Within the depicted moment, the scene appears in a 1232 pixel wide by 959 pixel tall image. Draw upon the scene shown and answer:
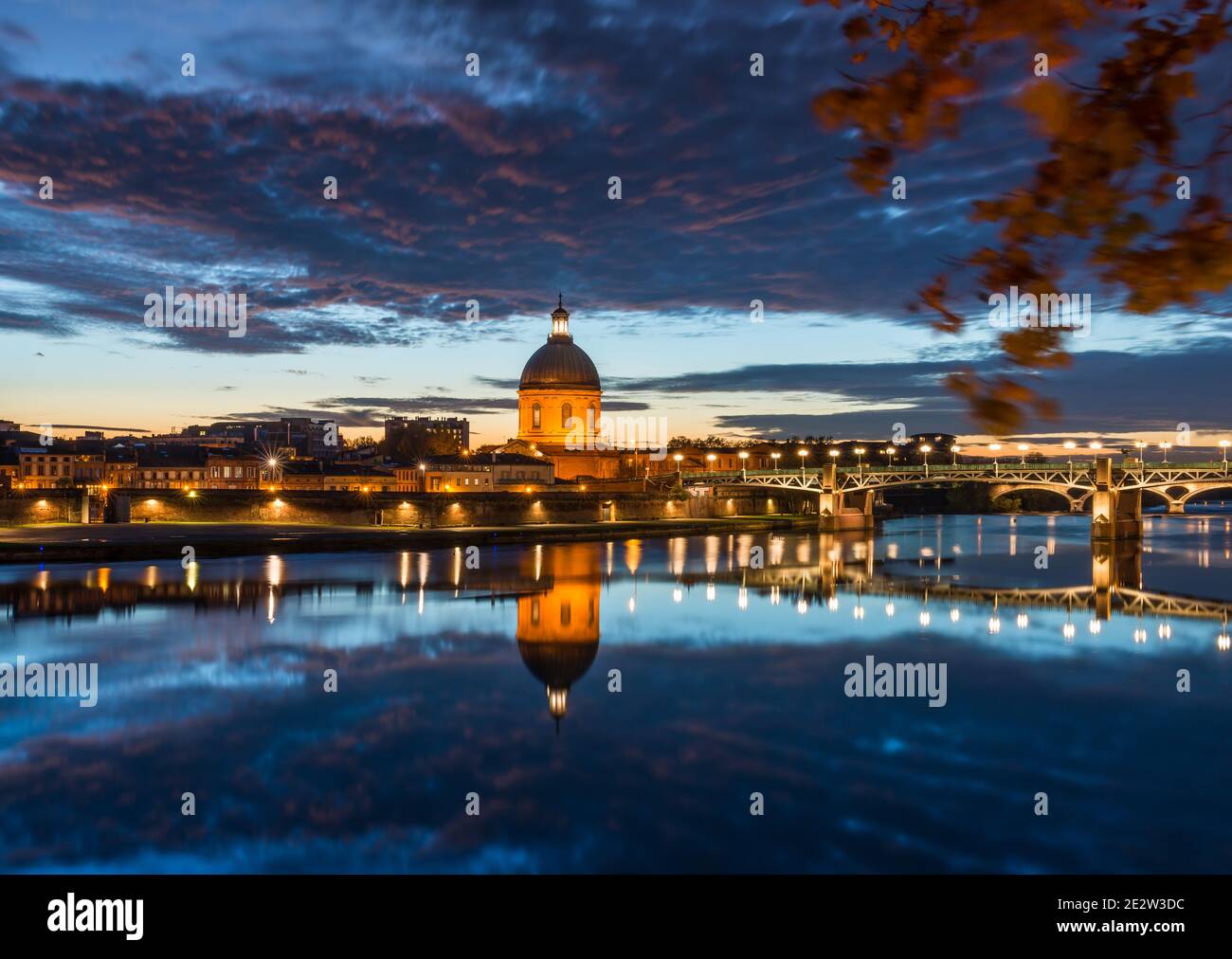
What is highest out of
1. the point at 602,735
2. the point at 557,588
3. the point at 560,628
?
the point at 557,588

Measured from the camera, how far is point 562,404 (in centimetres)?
10669

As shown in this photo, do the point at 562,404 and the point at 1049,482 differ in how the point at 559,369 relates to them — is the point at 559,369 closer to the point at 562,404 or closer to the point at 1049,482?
the point at 562,404

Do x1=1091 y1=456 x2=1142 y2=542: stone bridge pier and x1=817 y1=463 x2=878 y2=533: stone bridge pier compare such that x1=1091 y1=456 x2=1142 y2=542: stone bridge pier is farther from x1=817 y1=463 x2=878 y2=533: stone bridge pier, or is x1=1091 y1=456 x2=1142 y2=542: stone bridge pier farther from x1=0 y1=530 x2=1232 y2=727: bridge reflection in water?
x1=817 y1=463 x2=878 y2=533: stone bridge pier

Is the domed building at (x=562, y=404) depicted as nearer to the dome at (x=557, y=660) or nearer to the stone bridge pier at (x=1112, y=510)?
Result: the stone bridge pier at (x=1112, y=510)

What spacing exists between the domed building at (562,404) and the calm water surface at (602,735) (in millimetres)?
72969

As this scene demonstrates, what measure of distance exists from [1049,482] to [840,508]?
50.7ft

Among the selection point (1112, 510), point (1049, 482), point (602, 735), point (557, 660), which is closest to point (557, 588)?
point (557, 660)

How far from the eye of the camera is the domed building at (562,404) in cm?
10444

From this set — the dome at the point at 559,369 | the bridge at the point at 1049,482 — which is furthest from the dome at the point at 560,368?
the bridge at the point at 1049,482

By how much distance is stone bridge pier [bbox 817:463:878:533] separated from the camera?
76.2 metres

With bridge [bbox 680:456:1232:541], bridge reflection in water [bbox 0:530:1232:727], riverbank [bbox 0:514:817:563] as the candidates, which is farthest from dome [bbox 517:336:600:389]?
bridge reflection in water [bbox 0:530:1232:727]
